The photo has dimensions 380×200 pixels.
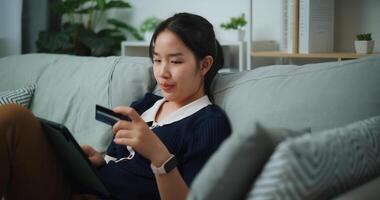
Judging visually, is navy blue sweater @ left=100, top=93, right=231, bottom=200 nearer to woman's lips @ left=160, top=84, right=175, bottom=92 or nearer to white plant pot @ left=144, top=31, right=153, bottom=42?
woman's lips @ left=160, top=84, right=175, bottom=92

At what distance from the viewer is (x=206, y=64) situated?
1267 mm

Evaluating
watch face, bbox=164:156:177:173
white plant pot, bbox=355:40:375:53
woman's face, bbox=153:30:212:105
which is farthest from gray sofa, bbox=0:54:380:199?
white plant pot, bbox=355:40:375:53

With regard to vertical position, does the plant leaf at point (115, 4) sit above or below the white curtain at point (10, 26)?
above

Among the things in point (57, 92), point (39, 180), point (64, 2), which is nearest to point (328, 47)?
point (57, 92)

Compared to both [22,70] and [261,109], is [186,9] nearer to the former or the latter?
[22,70]

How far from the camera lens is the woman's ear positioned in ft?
4.12

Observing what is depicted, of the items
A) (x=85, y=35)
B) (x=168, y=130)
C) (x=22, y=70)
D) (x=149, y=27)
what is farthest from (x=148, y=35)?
(x=168, y=130)

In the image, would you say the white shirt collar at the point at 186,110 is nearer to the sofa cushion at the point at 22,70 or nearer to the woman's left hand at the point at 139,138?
the woman's left hand at the point at 139,138

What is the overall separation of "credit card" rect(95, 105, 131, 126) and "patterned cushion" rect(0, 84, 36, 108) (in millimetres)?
808

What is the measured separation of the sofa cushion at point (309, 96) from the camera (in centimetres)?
104

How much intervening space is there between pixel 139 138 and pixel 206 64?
38cm

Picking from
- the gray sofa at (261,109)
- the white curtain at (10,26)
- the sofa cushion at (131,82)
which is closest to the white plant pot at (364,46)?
the gray sofa at (261,109)

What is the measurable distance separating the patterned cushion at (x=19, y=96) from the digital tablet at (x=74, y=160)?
553 mm

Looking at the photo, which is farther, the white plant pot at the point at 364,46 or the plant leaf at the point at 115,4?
the plant leaf at the point at 115,4
